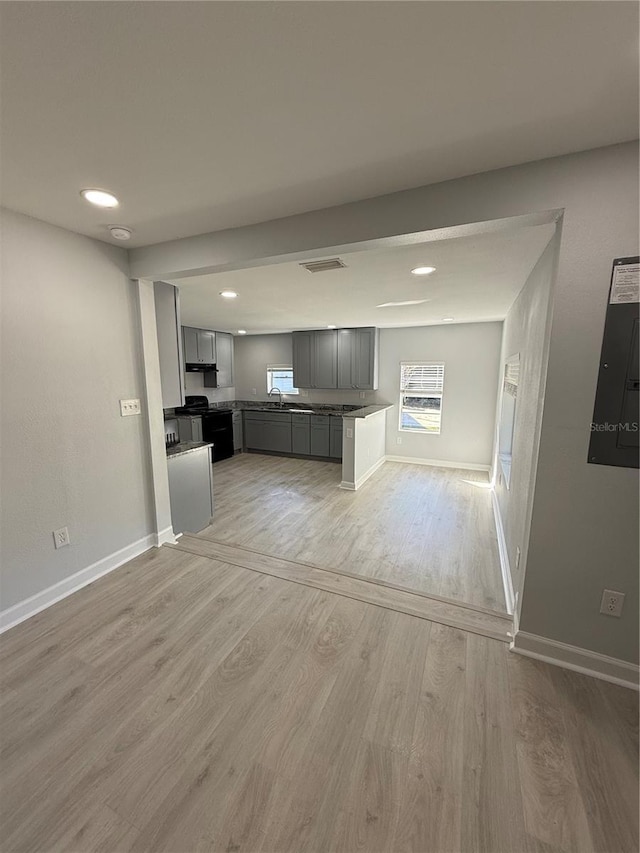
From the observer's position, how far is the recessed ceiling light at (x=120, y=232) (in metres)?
1.98

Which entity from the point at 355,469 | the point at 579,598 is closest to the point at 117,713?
the point at 579,598

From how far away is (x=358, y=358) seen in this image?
5922mm

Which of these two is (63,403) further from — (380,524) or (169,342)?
(380,524)

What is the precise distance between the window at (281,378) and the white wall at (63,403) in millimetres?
4639

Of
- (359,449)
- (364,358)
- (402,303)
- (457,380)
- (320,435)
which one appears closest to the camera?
(402,303)

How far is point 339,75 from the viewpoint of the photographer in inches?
37.8

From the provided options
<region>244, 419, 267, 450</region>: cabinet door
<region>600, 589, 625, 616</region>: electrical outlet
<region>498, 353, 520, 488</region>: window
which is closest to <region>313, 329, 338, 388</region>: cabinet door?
<region>244, 419, 267, 450</region>: cabinet door

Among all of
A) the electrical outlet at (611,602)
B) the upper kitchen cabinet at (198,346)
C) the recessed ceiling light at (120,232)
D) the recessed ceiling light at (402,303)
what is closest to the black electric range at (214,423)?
the upper kitchen cabinet at (198,346)

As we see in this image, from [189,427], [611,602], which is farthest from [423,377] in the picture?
[611,602]

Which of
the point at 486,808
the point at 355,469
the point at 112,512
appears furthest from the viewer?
the point at 355,469

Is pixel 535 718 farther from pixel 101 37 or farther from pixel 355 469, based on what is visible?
pixel 355 469

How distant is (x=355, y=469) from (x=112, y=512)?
311 centimetres

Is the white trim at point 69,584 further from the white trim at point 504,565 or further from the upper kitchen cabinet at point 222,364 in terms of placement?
the upper kitchen cabinet at point 222,364

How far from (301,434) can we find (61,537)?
178 inches
